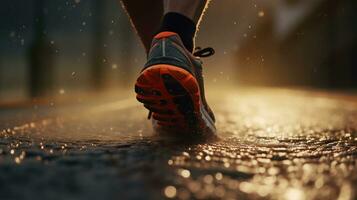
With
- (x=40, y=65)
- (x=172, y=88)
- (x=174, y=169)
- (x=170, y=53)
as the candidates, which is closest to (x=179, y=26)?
(x=170, y=53)

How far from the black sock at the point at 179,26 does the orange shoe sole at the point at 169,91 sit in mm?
298

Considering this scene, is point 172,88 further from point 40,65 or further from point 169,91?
point 40,65

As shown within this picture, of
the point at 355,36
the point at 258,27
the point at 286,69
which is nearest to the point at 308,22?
the point at 355,36

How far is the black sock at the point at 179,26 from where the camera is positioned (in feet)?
7.48

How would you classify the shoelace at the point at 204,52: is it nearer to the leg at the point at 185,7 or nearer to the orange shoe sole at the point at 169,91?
the leg at the point at 185,7

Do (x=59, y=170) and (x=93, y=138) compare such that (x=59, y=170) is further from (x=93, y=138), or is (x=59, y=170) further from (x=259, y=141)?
(x=259, y=141)

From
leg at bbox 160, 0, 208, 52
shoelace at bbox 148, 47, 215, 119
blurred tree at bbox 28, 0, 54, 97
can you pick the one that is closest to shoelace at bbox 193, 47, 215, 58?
shoelace at bbox 148, 47, 215, 119

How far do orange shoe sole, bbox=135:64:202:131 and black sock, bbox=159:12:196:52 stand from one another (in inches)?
11.7

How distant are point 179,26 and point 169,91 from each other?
16.3 inches

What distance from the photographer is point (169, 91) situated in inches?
79.0

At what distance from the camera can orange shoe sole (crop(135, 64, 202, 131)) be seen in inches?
78.8

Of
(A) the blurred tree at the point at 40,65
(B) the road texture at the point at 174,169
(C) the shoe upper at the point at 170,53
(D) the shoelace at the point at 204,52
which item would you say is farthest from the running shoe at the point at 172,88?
(A) the blurred tree at the point at 40,65

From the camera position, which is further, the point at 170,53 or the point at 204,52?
the point at 204,52

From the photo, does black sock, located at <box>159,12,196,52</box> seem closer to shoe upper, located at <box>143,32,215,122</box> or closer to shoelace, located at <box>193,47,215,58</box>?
shoe upper, located at <box>143,32,215,122</box>
